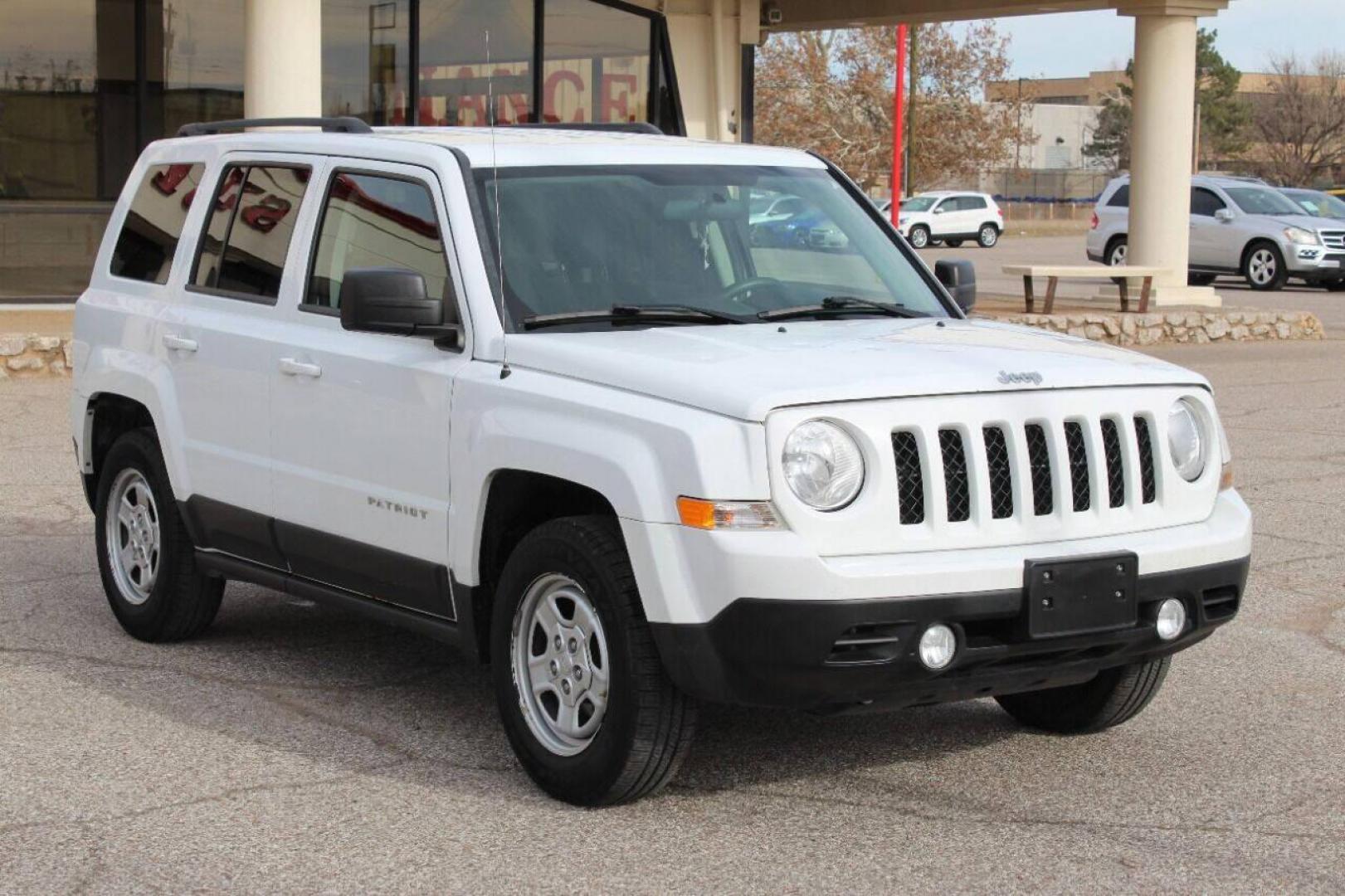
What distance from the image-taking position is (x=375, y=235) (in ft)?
20.6

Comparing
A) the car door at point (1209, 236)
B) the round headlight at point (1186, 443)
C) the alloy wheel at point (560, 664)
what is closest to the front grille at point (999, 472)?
the round headlight at point (1186, 443)

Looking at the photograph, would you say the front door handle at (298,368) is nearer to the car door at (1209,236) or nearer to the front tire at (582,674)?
the front tire at (582,674)

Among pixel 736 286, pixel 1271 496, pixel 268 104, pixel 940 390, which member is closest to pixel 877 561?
pixel 940 390

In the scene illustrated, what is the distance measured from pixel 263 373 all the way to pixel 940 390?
100 inches

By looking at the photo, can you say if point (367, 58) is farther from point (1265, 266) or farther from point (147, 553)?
point (1265, 266)

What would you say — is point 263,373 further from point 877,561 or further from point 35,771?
point 877,561

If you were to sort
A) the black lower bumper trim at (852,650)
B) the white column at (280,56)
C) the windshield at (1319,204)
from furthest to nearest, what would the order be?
the windshield at (1319,204)
the white column at (280,56)
the black lower bumper trim at (852,650)

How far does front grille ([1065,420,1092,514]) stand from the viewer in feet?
17.2

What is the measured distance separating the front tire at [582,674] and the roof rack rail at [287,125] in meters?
2.02

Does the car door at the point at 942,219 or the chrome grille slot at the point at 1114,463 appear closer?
the chrome grille slot at the point at 1114,463

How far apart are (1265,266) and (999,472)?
26.9 meters

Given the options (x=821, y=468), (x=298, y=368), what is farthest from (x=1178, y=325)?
(x=821, y=468)

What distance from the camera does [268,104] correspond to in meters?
16.6

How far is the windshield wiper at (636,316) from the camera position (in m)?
5.72
